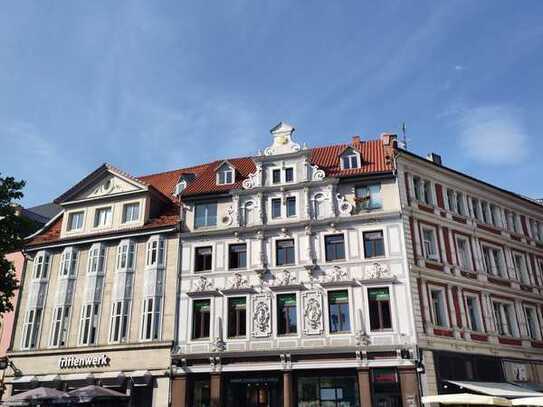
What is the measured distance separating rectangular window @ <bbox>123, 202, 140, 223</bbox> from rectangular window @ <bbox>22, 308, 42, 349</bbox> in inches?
310

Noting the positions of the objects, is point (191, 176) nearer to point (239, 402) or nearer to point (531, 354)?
point (239, 402)

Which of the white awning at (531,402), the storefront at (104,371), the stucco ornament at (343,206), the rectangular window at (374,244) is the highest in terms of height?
the stucco ornament at (343,206)

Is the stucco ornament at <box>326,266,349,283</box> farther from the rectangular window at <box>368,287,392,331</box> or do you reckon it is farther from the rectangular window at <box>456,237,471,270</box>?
the rectangular window at <box>456,237,471,270</box>

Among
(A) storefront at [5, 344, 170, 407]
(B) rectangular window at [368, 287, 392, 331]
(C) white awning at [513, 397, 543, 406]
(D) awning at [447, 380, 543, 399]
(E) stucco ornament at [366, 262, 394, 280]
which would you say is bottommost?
(C) white awning at [513, 397, 543, 406]

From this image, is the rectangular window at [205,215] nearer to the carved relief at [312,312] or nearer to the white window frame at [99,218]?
the white window frame at [99,218]

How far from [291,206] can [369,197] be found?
4574 millimetres

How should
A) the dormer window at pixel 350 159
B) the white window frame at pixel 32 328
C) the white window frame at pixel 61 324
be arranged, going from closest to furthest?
the dormer window at pixel 350 159
the white window frame at pixel 61 324
the white window frame at pixel 32 328

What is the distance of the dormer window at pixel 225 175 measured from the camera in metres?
32.5

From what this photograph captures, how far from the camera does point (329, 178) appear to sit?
29.6 metres

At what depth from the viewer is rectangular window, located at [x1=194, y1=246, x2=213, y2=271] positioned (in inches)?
1197

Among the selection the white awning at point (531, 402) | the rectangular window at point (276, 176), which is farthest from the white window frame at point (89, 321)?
the white awning at point (531, 402)

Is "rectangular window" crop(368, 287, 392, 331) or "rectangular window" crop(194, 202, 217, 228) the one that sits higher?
"rectangular window" crop(194, 202, 217, 228)

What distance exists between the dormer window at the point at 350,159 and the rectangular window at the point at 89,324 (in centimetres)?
1730

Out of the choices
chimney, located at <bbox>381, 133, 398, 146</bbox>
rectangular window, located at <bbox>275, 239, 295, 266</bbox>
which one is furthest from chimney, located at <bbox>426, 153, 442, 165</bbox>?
rectangular window, located at <bbox>275, 239, 295, 266</bbox>
